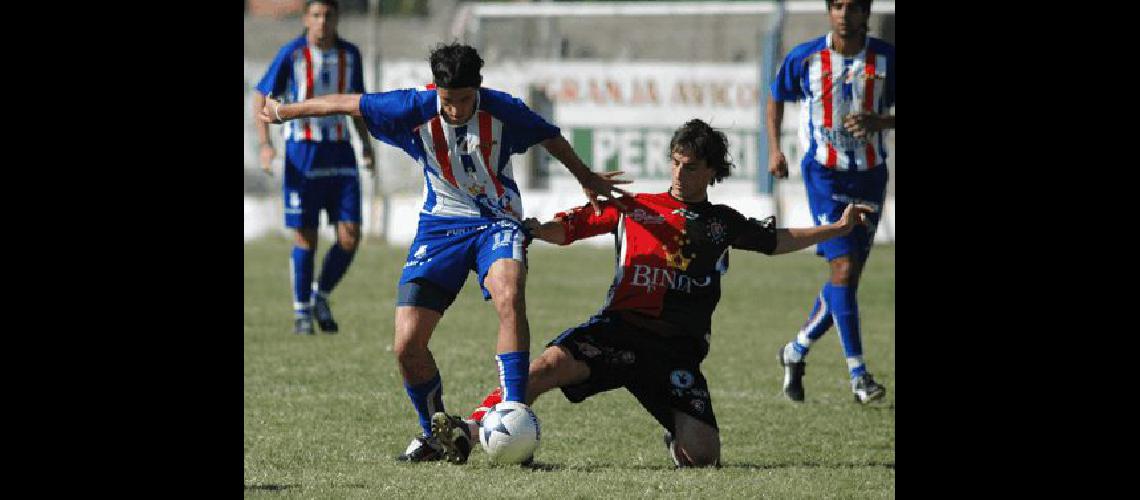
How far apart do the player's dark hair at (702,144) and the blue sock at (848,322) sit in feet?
7.44

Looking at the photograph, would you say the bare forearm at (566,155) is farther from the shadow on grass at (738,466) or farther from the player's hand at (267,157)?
the player's hand at (267,157)

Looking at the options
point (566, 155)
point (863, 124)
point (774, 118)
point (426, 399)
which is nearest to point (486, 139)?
point (566, 155)

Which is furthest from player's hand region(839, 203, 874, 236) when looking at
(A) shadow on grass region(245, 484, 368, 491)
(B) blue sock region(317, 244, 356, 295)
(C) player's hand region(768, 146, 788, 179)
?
(B) blue sock region(317, 244, 356, 295)

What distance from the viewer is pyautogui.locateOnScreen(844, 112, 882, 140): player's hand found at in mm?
8953

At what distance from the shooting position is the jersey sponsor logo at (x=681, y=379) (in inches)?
272

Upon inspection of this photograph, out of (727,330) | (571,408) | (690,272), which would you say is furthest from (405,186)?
(690,272)

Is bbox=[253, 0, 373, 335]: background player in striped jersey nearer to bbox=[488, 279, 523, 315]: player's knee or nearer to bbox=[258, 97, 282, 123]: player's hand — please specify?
bbox=[258, 97, 282, 123]: player's hand

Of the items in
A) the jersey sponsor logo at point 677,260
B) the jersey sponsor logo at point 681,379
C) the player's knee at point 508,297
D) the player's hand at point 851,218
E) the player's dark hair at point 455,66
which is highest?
the player's dark hair at point 455,66

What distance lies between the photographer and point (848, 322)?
29.6ft

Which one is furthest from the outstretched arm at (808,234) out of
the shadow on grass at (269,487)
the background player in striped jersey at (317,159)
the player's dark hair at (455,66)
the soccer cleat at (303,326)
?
the soccer cleat at (303,326)

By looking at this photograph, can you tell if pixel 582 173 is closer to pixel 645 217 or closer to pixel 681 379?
pixel 645 217

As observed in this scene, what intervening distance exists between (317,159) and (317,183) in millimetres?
172
